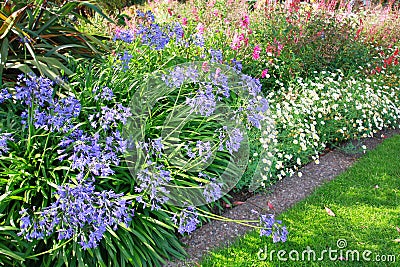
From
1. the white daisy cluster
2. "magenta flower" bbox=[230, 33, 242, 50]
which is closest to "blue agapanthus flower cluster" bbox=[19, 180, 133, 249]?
the white daisy cluster

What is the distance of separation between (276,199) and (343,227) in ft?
1.81

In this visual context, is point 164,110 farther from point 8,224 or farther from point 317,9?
point 317,9

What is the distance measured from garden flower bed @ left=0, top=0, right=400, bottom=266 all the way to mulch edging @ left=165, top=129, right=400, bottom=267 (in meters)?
0.08

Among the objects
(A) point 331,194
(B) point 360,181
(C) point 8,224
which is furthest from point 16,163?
(B) point 360,181

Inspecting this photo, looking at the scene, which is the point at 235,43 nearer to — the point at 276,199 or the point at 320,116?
the point at 320,116

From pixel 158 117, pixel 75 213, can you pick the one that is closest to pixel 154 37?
pixel 158 117

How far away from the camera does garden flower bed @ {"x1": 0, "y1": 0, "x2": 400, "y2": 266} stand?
233 centimetres

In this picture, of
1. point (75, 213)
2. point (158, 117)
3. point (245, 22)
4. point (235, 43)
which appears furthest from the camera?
point (245, 22)

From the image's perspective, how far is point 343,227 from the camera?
311 cm

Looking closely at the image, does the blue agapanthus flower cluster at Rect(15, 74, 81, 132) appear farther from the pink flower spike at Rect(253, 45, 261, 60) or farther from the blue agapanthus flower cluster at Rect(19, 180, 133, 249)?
the pink flower spike at Rect(253, 45, 261, 60)

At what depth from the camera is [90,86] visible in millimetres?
3121

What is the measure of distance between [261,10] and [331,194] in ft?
9.65

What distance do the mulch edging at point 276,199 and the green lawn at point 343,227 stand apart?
0.24 ft

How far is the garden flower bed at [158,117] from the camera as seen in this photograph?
2326mm
